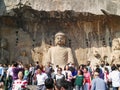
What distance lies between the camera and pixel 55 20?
1825cm

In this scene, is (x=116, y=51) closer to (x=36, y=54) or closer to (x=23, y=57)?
(x=36, y=54)

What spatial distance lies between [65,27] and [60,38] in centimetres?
124

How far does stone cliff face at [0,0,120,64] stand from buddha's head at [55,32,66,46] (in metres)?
0.63

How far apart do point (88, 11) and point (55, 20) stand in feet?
7.42

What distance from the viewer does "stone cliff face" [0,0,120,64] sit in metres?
17.3

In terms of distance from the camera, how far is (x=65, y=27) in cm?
1848

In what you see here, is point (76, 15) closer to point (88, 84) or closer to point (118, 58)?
point (118, 58)

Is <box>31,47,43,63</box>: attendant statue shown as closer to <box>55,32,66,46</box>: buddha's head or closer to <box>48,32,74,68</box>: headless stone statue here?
<box>48,32,74,68</box>: headless stone statue

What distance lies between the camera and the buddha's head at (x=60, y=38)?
17.6 metres

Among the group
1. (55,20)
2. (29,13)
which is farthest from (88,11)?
(29,13)

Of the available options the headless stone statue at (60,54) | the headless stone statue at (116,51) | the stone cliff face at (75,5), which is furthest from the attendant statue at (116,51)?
the headless stone statue at (60,54)

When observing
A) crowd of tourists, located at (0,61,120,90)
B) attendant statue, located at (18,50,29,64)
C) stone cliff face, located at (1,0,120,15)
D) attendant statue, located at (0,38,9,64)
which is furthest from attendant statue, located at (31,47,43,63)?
crowd of tourists, located at (0,61,120,90)

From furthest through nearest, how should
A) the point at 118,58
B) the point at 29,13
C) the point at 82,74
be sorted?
the point at 29,13 → the point at 118,58 → the point at 82,74

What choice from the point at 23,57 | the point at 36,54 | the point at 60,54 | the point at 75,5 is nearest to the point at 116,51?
the point at 60,54
